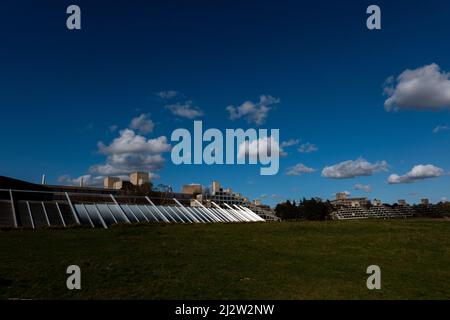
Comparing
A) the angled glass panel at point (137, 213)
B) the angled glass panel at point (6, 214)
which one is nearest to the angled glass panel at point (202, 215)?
the angled glass panel at point (137, 213)

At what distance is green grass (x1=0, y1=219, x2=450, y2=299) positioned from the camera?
12.6 metres

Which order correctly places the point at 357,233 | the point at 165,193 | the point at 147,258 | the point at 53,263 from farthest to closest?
the point at 165,193 < the point at 357,233 < the point at 147,258 < the point at 53,263

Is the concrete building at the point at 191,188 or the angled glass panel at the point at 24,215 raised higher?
the concrete building at the point at 191,188

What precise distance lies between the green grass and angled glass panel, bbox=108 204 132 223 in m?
12.8

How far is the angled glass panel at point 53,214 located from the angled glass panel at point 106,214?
512 cm

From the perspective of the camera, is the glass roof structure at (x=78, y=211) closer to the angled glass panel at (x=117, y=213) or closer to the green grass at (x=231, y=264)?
the angled glass panel at (x=117, y=213)

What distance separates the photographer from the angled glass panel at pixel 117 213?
43075 mm

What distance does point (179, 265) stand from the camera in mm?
17281

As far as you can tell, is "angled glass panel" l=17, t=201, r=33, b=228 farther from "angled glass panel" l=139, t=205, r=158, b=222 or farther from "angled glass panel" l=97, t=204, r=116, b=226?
"angled glass panel" l=139, t=205, r=158, b=222

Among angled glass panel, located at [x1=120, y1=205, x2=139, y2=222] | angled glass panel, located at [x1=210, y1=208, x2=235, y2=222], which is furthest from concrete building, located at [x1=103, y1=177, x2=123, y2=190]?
angled glass panel, located at [x1=120, y1=205, x2=139, y2=222]

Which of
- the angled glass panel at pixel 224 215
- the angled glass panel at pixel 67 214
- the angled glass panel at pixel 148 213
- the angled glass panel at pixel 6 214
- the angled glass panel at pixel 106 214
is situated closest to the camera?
the angled glass panel at pixel 6 214
